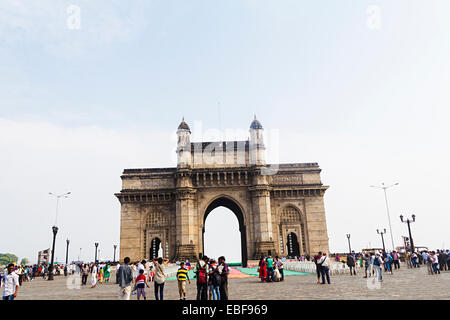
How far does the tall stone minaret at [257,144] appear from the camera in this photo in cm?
4116

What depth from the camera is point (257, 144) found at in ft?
136

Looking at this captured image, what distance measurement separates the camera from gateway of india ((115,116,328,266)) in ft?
129

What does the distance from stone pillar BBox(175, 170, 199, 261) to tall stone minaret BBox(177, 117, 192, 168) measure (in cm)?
144

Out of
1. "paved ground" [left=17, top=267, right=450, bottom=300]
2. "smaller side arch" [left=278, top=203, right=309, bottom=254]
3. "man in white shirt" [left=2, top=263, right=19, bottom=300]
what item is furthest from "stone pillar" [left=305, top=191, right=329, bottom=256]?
"man in white shirt" [left=2, top=263, right=19, bottom=300]

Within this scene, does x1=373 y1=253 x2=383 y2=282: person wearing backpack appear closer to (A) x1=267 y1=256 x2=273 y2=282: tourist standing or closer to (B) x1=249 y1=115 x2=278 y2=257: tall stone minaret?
(A) x1=267 y1=256 x2=273 y2=282: tourist standing

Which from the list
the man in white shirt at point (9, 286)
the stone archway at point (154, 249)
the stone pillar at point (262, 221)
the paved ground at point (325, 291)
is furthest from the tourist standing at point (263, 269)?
the stone archway at point (154, 249)

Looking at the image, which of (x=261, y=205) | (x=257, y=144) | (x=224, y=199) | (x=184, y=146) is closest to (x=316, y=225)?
(x=261, y=205)

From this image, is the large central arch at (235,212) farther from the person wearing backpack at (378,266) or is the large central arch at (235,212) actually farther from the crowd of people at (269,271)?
the person wearing backpack at (378,266)
